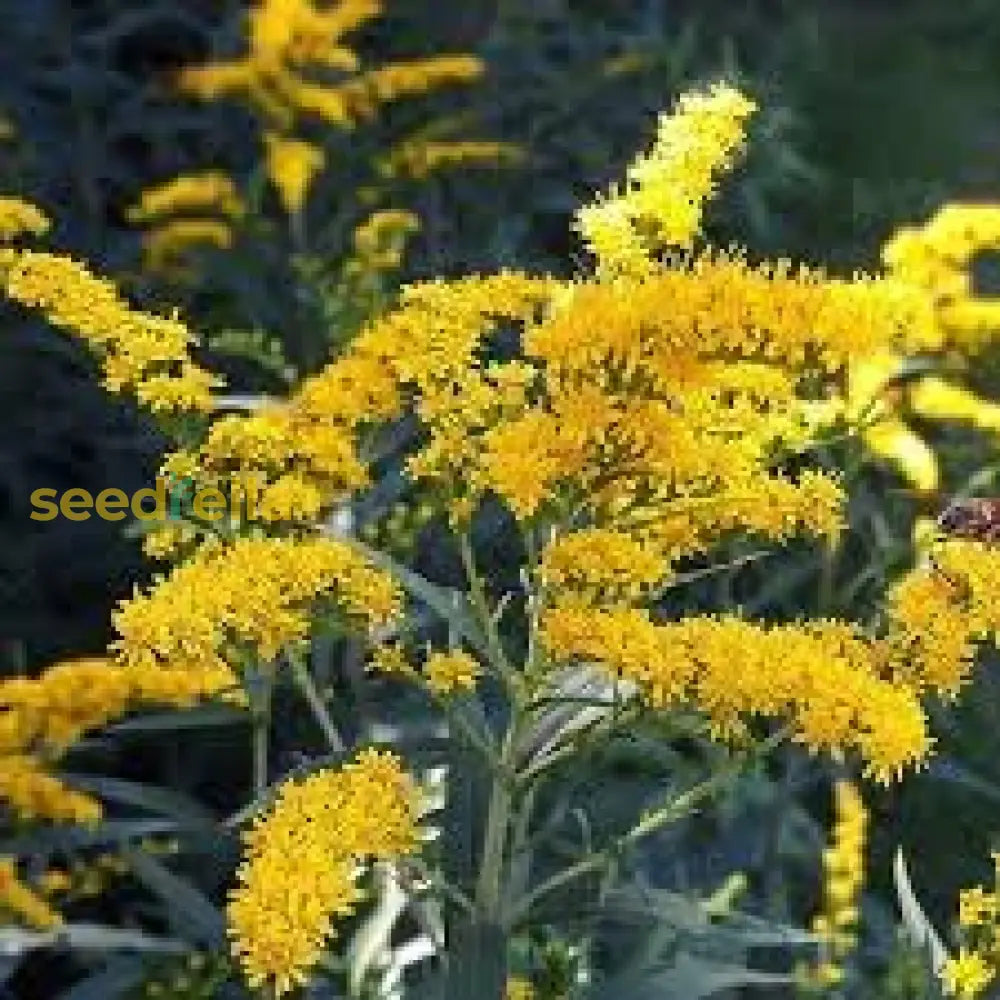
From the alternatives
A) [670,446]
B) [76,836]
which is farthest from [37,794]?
[670,446]

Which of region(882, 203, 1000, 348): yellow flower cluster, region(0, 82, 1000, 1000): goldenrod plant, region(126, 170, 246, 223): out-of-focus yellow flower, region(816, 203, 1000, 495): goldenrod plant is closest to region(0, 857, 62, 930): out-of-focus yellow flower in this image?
region(0, 82, 1000, 1000): goldenrod plant

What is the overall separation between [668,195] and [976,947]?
91cm

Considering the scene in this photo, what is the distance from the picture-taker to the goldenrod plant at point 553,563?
252cm

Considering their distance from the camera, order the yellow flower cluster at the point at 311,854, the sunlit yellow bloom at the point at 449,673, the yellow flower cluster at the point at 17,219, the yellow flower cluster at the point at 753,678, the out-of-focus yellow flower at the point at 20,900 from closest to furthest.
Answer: the yellow flower cluster at the point at 311,854, the yellow flower cluster at the point at 753,678, the sunlit yellow bloom at the point at 449,673, the yellow flower cluster at the point at 17,219, the out-of-focus yellow flower at the point at 20,900

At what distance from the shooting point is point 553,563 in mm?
2615

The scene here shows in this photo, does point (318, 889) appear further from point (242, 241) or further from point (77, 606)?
point (242, 241)

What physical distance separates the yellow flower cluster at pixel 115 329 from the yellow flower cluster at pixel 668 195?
1.59 feet

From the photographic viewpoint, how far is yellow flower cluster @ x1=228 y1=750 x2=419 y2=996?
229 cm

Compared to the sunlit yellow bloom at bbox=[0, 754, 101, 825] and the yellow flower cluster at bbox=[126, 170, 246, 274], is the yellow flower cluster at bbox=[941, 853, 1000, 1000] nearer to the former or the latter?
the sunlit yellow bloom at bbox=[0, 754, 101, 825]

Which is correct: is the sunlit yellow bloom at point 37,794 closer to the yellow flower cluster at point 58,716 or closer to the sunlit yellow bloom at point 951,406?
the yellow flower cluster at point 58,716

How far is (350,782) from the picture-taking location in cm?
253

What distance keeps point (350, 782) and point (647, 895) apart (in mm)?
531

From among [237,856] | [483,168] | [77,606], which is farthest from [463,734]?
[483,168]

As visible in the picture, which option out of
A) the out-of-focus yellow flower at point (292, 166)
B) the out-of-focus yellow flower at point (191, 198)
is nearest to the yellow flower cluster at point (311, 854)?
the out-of-focus yellow flower at point (191, 198)
